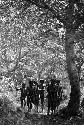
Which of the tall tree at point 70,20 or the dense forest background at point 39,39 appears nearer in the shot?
the tall tree at point 70,20

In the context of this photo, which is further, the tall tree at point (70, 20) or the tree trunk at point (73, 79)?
the tree trunk at point (73, 79)

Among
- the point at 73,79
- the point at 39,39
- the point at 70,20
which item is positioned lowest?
the point at 73,79

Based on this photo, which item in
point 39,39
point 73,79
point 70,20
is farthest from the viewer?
point 39,39

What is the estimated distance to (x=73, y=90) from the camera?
13859 mm

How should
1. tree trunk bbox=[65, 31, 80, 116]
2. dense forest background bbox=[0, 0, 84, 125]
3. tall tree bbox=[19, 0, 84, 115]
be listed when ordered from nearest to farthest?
tall tree bbox=[19, 0, 84, 115] < dense forest background bbox=[0, 0, 84, 125] < tree trunk bbox=[65, 31, 80, 116]

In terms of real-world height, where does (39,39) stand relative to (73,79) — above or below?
above

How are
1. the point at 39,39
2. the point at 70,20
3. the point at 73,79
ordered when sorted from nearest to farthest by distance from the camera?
1. the point at 70,20
2. the point at 73,79
3. the point at 39,39

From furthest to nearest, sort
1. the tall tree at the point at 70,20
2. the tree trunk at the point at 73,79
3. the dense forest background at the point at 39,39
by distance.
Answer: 1. the tree trunk at the point at 73,79
2. the dense forest background at the point at 39,39
3. the tall tree at the point at 70,20

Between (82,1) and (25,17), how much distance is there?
6678mm

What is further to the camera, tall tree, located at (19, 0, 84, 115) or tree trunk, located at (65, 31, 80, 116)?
tree trunk, located at (65, 31, 80, 116)

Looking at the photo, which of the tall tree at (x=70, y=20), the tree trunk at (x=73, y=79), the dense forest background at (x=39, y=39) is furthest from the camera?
the tree trunk at (x=73, y=79)

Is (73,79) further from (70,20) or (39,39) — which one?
(70,20)

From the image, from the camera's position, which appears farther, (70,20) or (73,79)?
(73,79)

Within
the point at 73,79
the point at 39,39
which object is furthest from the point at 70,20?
the point at 39,39
